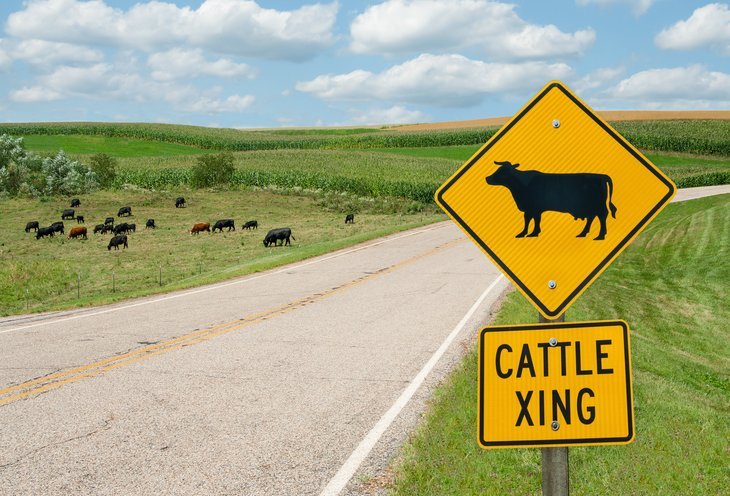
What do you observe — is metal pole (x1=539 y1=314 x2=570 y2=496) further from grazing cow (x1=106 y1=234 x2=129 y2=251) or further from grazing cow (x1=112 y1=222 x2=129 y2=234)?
grazing cow (x1=112 y1=222 x2=129 y2=234)

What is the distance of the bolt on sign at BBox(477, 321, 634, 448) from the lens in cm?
331

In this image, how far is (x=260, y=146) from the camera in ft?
419

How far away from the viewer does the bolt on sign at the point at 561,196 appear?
11.4ft

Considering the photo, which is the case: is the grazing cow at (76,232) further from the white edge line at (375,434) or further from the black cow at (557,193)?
the black cow at (557,193)

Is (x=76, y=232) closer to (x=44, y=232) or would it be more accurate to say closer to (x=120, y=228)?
(x=44, y=232)

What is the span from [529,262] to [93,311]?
15152 mm

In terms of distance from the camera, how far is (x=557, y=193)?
354 cm

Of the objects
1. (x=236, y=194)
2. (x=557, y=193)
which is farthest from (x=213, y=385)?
(x=236, y=194)

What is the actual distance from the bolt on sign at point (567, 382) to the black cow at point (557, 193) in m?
0.53

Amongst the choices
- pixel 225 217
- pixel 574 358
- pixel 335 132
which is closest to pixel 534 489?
pixel 574 358

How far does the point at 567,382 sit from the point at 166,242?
39.9m

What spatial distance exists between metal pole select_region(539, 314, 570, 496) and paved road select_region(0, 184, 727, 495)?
2785 mm

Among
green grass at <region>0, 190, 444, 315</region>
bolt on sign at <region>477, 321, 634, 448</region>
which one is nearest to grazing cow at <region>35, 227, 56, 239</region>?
green grass at <region>0, 190, 444, 315</region>

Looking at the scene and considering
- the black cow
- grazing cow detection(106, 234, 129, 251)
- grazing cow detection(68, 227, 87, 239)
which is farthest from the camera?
grazing cow detection(68, 227, 87, 239)
